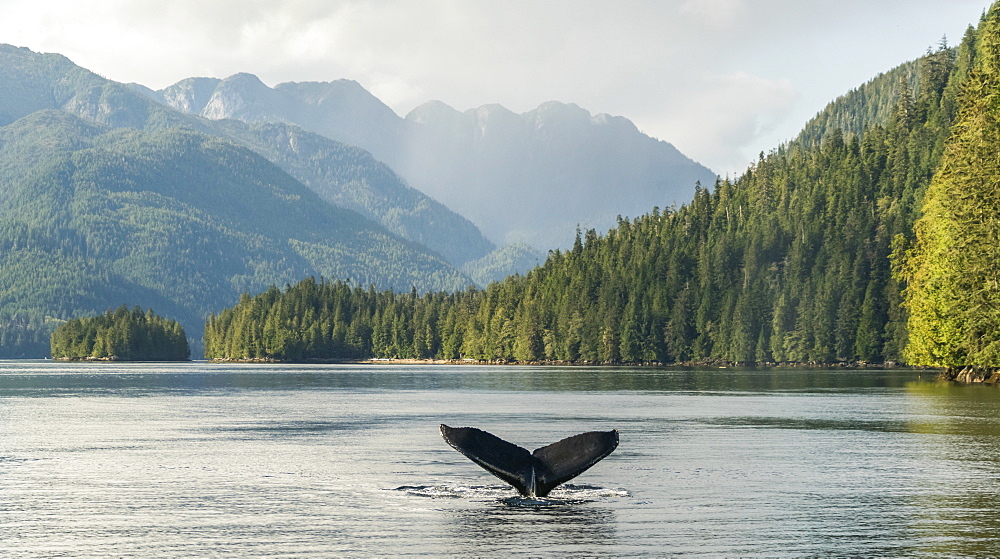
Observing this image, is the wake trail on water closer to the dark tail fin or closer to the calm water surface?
the calm water surface

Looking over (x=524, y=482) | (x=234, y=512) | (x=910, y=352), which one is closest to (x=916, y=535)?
(x=524, y=482)

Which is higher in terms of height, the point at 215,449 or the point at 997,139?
the point at 997,139

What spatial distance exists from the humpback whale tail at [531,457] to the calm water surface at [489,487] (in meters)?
0.72

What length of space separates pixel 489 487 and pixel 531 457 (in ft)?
10.9

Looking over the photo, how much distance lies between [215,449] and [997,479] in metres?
30.3

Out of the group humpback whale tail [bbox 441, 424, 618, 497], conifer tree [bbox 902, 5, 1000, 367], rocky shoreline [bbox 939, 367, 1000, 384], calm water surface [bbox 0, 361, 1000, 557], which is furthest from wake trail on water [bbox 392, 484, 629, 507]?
rocky shoreline [bbox 939, 367, 1000, 384]

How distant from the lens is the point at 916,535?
28.7 m

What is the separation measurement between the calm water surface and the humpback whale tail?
0.72 metres

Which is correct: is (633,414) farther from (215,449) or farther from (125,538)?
(125,538)

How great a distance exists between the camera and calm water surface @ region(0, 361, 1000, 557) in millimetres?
27891

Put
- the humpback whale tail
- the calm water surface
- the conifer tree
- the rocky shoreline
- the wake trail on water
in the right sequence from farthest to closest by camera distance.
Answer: the rocky shoreline < the conifer tree < the wake trail on water < the humpback whale tail < the calm water surface

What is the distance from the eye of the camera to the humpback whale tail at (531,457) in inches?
1357

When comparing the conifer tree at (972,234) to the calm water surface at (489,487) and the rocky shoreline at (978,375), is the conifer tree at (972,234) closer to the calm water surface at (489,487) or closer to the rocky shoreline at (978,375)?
the rocky shoreline at (978,375)

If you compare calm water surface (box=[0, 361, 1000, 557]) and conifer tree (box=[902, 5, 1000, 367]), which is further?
conifer tree (box=[902, 5, 1000, 367])
